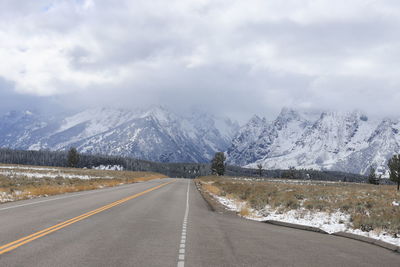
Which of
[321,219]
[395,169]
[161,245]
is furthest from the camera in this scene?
[395,169]

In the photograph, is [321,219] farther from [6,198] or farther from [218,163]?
[218,163]

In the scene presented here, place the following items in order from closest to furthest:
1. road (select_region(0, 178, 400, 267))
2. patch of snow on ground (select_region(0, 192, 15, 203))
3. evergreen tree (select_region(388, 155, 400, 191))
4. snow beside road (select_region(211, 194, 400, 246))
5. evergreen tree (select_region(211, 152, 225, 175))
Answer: road (select_region(0, 178, 400, 267)), snow beside road (select_region(211, 194, 400, 246)), patch of snow on ground (select_region(0, 192, 15, 203)), evergreen tree (select_region(388, 155, 400, 191)), evergreen tree (select_region(211, 152, 225, 175))

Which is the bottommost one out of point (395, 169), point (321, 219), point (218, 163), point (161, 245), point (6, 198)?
point (321, 219)

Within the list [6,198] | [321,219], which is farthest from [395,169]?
[6,198]

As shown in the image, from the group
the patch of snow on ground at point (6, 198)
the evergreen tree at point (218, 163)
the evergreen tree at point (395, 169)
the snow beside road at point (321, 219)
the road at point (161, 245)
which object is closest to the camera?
the road at point (161, 245)

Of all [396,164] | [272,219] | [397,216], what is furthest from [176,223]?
[396,164]

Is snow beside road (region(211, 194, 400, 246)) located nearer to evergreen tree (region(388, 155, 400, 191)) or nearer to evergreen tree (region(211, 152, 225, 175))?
evergreen tree (region(388, 155, 400, 191))

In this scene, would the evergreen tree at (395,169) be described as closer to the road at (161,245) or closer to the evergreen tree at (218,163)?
the road at (161,245)

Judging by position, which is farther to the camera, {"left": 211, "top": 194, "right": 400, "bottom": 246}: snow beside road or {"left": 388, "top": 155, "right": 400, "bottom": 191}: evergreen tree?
{"left": 388, "top": 155, "right": 400, "bottom": 191}: evergreen tree

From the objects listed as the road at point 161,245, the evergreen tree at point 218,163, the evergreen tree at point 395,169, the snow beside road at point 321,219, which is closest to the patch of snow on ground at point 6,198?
the road at point 161,245

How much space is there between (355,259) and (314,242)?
8.33ft

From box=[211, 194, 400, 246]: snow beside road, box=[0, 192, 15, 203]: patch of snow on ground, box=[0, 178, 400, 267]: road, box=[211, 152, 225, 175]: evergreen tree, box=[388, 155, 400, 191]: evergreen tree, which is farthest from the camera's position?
box=[211, 152, 225, 175]: evergreen tree

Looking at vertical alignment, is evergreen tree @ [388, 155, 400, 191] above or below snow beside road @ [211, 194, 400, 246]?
above

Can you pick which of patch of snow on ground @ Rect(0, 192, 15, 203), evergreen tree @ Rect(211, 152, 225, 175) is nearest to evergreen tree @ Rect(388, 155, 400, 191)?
patch of snow on ground @ Rect(0, 192, 15, 203)
